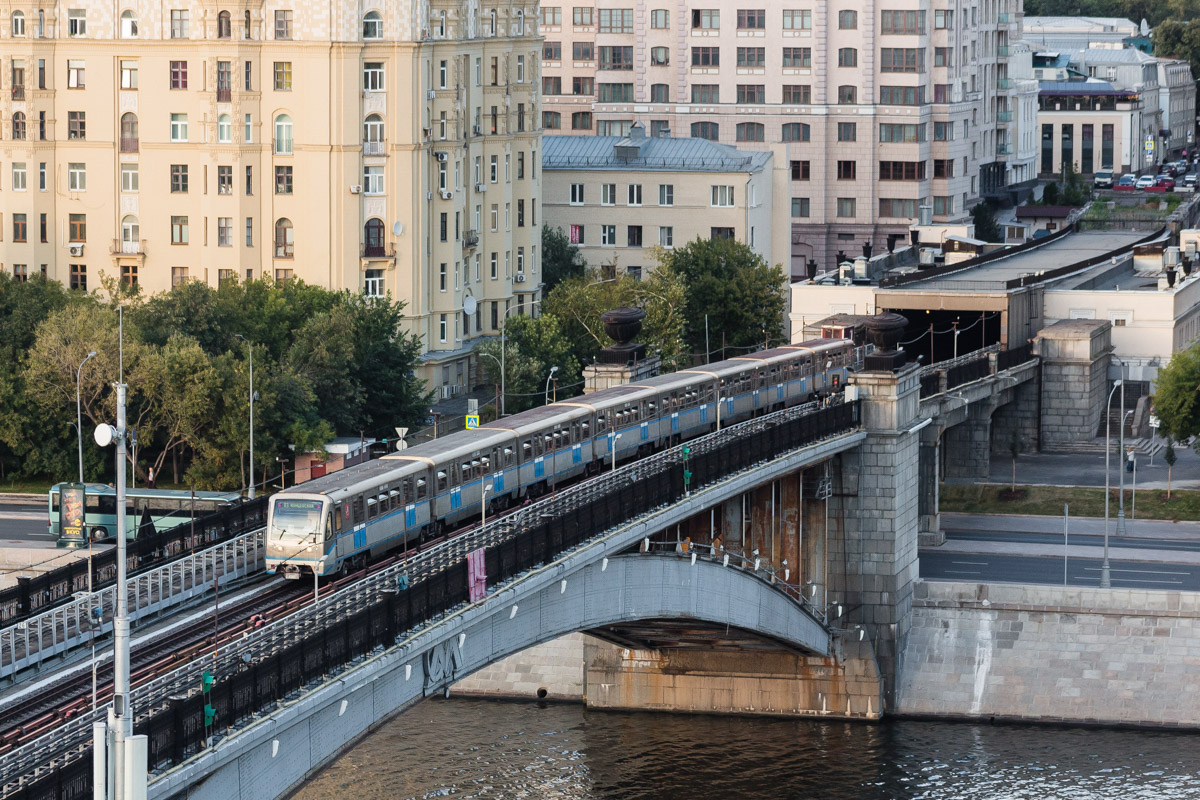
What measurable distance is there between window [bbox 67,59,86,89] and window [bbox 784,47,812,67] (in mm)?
67591

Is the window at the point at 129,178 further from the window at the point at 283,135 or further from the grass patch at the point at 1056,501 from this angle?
the grass patch at the point at 1056,501

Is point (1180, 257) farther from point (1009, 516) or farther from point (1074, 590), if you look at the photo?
point (1074, 590)

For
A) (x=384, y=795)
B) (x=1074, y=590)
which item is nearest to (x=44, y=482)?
(x=384, y=795)

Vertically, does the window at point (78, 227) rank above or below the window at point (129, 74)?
below

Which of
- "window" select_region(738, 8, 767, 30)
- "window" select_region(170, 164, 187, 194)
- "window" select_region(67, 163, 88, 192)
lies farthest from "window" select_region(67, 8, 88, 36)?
"window" select_region(738, 8, 767, 30)

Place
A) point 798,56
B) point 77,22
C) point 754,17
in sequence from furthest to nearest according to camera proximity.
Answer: point 754,17
point 798,56
point 77,22

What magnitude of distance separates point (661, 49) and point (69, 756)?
146 m

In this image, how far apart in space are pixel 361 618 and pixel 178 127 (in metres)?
78.0

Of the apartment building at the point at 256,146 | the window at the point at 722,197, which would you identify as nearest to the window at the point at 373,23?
the apartment building at the point at 256,146

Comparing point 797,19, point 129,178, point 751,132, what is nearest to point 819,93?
point 797,19

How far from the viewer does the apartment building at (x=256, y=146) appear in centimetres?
12650

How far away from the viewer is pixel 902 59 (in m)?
183

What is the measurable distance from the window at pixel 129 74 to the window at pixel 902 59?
6933 centimetres

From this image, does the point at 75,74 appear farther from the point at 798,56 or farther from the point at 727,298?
the point at 798,56
